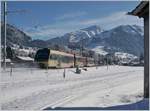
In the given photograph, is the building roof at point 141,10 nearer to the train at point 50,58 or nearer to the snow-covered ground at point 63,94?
the snow-covered ground at point 63,94

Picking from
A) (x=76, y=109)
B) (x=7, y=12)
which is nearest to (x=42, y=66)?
(x=7, y=12)

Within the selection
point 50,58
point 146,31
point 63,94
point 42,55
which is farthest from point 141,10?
point 42,55

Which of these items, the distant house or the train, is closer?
the distant house

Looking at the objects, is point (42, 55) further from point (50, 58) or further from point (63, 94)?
point (63, 94)

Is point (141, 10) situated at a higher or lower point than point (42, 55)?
higher

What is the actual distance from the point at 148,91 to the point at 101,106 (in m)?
4.01

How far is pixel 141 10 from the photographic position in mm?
18828

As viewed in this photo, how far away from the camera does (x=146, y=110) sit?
13344 mm

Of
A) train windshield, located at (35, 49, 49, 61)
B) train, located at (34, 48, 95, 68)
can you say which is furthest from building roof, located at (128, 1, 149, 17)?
train windshield, located at (35, 49, 49, 61)

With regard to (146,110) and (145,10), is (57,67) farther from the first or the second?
(146,110)

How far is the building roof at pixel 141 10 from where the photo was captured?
1805 cm

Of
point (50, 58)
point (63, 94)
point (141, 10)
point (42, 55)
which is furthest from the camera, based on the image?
point (42, 55)

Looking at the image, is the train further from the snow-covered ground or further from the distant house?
the distant house

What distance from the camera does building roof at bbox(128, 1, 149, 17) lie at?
18.0 meters
